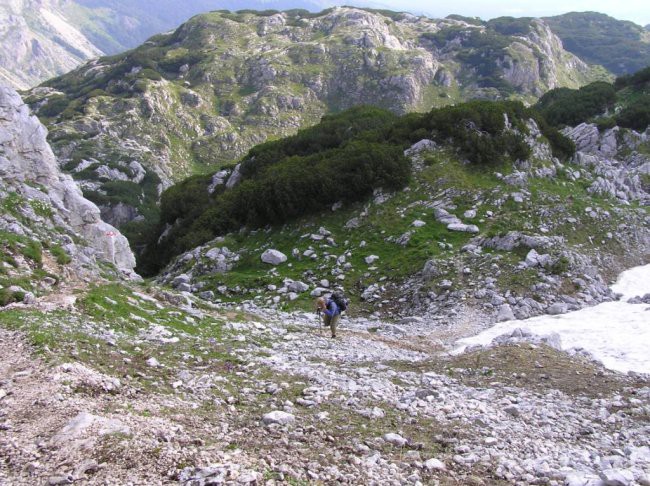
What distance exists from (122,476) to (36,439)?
1.61 m

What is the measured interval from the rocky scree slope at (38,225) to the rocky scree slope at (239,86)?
193ft

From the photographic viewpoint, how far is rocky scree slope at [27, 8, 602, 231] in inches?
4419

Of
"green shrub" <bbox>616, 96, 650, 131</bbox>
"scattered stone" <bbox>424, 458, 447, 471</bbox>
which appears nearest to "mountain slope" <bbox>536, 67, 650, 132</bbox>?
"green shrub" <bbox>616, 96, 650, 131</bbox>

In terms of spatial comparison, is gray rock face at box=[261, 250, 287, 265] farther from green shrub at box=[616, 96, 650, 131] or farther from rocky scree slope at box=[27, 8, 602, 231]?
rocky scree slope at box=[27, 8, 602, 231]

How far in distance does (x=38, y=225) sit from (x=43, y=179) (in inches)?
289

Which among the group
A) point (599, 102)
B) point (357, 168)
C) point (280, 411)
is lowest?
point (280, 411)

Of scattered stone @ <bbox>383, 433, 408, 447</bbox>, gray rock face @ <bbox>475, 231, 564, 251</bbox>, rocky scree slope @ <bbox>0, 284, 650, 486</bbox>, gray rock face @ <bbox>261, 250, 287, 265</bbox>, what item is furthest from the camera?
gray rock face @ <bbox>261, 250, 287, 265</bbox>

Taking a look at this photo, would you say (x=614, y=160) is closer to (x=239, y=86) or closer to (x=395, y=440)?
(x=395, y=440)

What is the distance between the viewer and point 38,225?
18.5 metres

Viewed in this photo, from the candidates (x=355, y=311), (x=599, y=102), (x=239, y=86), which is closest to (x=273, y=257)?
(x=355, y=311)

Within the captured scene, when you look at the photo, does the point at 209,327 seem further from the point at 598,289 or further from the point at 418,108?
the point at 418,108

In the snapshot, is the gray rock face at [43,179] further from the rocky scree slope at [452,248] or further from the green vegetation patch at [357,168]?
the green vegetation patch at [357,168]

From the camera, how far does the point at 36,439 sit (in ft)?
22.5

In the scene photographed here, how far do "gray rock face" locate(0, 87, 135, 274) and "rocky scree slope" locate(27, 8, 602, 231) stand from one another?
2297 inches
